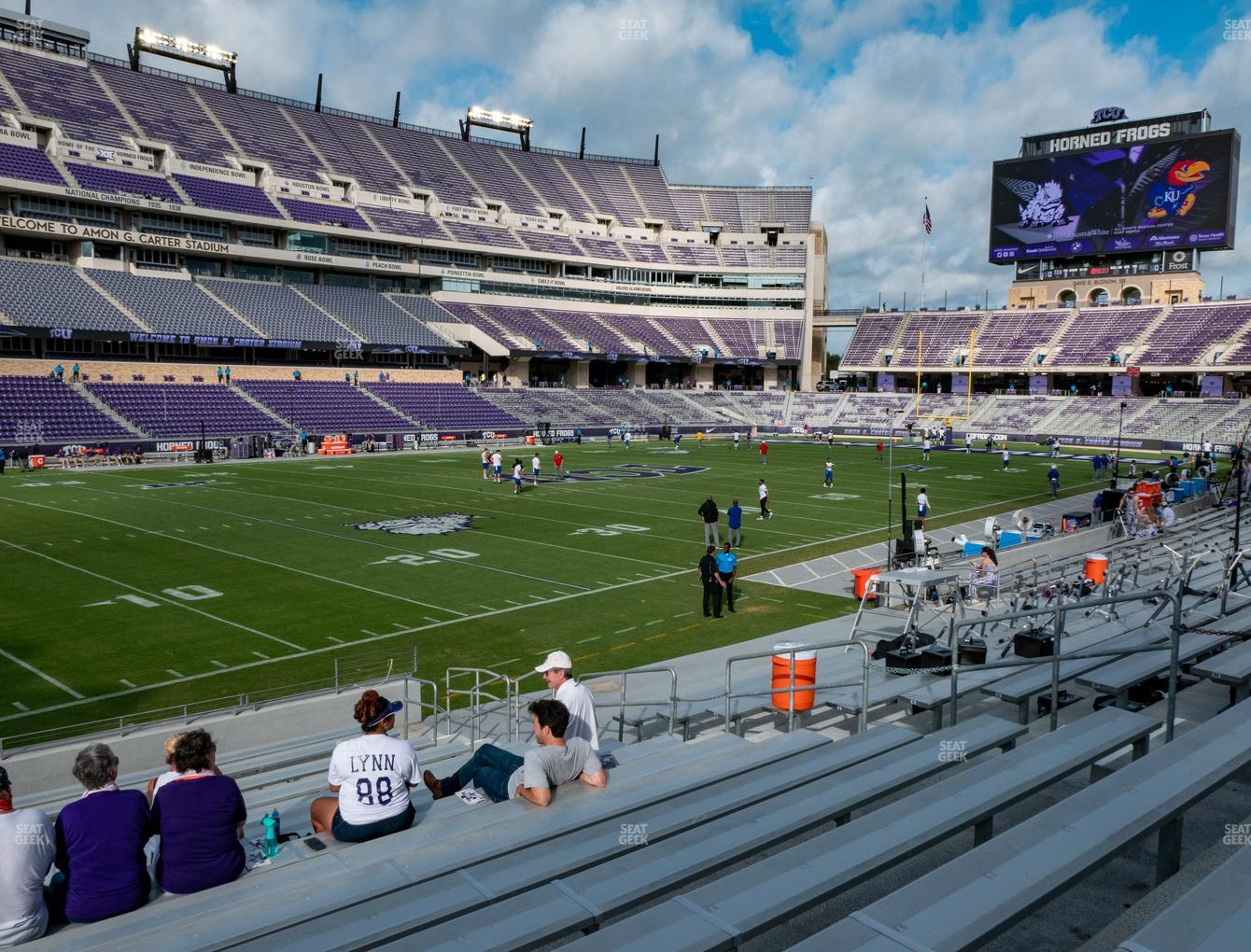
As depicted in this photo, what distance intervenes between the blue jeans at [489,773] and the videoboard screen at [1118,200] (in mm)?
78723

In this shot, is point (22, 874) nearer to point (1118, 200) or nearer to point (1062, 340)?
point (1118, 200)

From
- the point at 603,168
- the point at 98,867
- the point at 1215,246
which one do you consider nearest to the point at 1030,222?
the point at 1215,246

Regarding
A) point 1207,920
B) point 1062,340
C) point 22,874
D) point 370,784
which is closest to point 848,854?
point 1207,920

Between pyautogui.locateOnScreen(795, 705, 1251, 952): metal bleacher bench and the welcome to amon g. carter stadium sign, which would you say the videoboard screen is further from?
pyautogui.locateOnScreen(795, 705, 1251, 952): metal bleacher bench

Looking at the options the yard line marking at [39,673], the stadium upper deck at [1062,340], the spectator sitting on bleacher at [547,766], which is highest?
the stadium upper deck at [1062,340]

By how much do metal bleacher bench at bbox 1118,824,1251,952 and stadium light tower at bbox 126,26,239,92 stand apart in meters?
86.3

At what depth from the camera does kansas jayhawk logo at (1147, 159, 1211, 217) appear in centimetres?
6725

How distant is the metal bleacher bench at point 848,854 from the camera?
142 inches

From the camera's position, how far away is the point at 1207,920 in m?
3.29

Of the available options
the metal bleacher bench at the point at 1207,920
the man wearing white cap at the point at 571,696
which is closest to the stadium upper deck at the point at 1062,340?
the man wearing white cap at the point at 571,696

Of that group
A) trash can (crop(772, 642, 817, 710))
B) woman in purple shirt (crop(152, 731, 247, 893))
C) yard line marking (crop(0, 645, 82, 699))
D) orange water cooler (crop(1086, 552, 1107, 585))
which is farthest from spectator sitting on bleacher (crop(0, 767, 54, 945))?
orange water cooler (crop(1086, 552, 1107, 585))

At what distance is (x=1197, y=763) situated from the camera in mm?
4844

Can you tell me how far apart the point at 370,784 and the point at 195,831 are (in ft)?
3.35

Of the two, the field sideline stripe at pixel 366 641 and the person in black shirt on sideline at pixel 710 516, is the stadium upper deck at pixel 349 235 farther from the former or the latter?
the field sideline stripe at pixel 366 641
